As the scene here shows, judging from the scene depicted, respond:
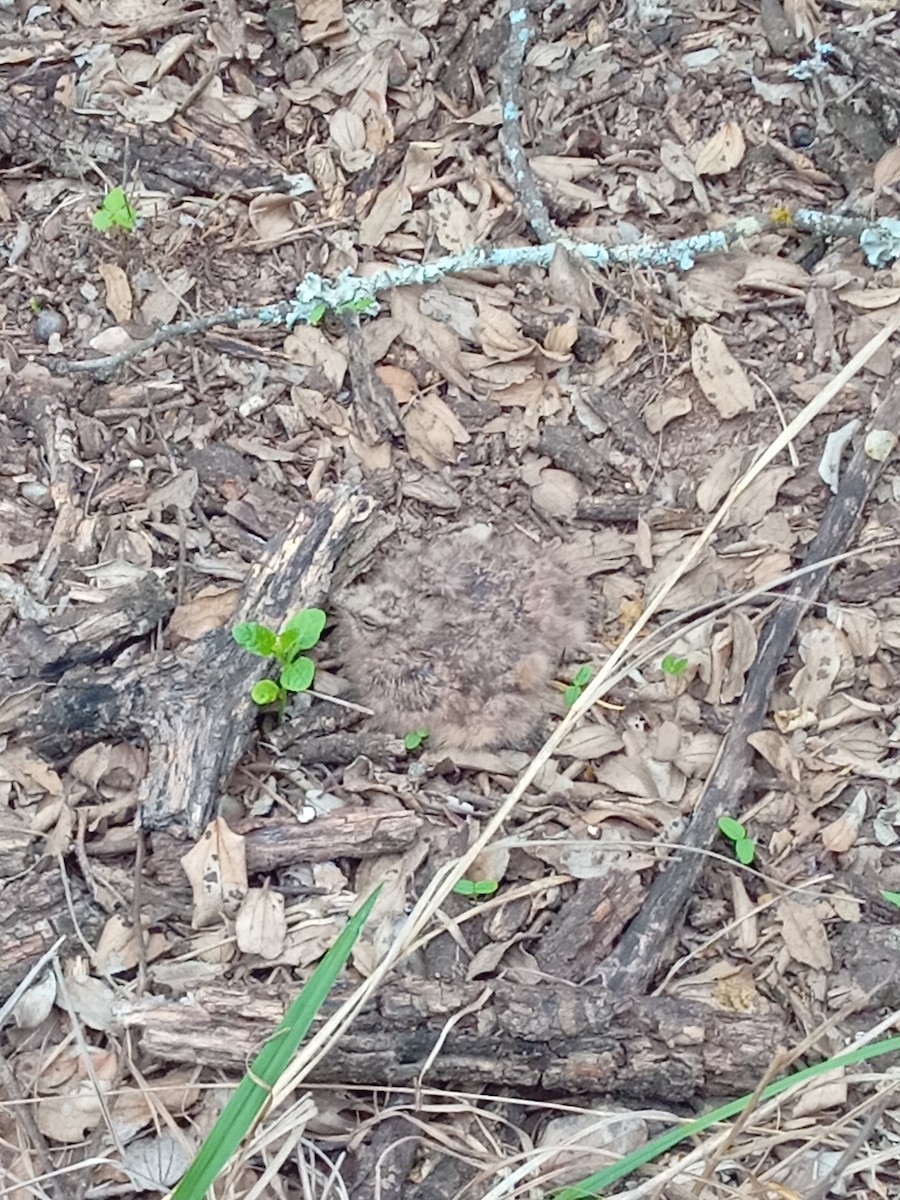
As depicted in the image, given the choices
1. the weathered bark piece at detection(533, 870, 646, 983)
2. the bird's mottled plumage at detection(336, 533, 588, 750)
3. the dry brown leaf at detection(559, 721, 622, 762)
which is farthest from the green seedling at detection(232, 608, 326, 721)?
the weathered bark piece at detection(533, 870, 646, 983)

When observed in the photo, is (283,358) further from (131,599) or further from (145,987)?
(145,987)

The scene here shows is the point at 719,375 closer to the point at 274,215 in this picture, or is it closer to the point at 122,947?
the point at 274,215

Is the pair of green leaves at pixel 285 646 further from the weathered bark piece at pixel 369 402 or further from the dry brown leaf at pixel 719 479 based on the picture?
the dry brown leaf at pixel 719 479

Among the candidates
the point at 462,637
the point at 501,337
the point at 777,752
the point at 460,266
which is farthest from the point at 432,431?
the point at 777,752

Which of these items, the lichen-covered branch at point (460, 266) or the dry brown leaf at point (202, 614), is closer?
the dry brown leaf at point (202, 614)

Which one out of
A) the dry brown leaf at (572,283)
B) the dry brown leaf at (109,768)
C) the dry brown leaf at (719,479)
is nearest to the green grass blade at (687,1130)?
the dry brown leaf at (109,768)

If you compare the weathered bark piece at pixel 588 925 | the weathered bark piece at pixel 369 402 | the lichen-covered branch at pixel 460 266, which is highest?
the lichen-covered branch at pixel 460 266

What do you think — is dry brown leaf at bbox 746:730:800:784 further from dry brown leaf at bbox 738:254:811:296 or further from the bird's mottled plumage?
dry brown leaf at bbox 738:254:811:296
